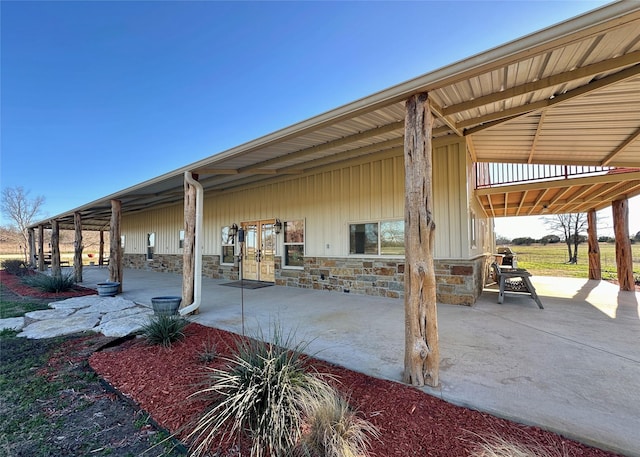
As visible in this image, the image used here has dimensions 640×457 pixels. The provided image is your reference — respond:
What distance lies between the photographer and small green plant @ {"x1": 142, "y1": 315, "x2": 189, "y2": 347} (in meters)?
3.78

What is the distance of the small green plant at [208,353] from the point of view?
125 inches

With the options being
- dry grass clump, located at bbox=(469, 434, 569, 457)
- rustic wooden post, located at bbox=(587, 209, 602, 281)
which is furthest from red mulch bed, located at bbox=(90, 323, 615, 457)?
rustic wooden post, located at bbox=(587, 209, 602, 281)

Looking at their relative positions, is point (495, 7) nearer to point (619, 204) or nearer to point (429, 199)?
point (429, 199)

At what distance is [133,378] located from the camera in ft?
9.53

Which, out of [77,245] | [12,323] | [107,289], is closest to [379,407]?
[12,323]

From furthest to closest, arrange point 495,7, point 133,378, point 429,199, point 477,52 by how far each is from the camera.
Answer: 1. point 495,7
2. point 133,378
3. point 429,199
4. point 477,52

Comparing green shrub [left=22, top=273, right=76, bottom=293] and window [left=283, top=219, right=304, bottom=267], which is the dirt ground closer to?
window [left=283, top=219, right=304, bottom=267]

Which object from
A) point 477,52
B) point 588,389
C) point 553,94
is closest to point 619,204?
point 553,94

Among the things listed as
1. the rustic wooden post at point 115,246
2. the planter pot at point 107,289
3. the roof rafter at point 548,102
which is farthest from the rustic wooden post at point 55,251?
the roof rafter at point 548,102

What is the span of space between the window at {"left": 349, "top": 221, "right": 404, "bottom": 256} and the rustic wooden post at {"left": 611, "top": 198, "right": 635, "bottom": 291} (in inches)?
281

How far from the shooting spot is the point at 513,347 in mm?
3617

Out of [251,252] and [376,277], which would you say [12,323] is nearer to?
[251,252]

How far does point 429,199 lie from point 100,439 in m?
3.27

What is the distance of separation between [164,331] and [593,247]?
13.9 metres
